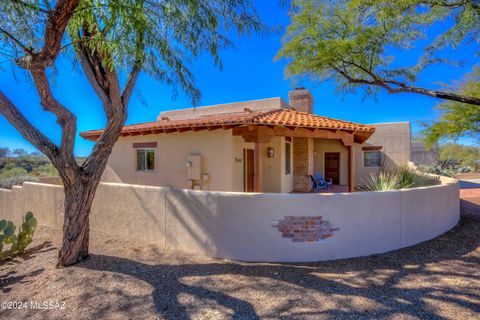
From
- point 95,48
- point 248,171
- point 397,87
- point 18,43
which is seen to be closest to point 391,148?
point 397,87

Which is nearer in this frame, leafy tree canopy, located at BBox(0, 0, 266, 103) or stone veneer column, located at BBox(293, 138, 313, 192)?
leafy tree canopy, located at BBox(0, 0, 266, 103)

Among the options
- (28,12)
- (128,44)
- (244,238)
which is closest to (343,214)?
(244,238)

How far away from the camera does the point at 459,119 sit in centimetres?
1209

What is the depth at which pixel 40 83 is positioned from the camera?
496 cm

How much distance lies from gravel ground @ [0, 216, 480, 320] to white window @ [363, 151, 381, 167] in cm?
1392

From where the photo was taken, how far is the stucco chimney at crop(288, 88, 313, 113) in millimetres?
15070

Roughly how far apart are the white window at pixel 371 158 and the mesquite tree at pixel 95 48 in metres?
16.4

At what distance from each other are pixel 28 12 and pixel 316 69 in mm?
7861

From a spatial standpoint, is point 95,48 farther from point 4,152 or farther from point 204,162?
point 4,152

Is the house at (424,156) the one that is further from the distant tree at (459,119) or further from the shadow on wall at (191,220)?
the shadow on wall at (191,220)

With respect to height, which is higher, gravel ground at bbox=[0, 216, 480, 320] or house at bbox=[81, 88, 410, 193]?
house at bbox=[81, 88, 410, 193]

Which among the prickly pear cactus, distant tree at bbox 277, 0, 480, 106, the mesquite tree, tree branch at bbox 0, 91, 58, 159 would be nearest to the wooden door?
distant tree at bbox 277, 0, 480, 106

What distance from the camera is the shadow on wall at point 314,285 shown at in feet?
12.2

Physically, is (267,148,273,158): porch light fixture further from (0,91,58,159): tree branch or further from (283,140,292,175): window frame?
(0,91,58,159): tree branch
